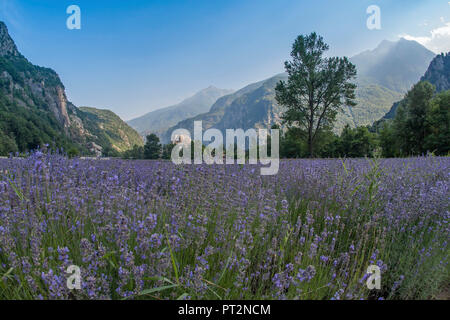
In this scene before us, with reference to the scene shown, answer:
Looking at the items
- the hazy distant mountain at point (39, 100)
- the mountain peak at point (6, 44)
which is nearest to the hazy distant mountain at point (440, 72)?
the hazy distant mountain at point (39, 100)

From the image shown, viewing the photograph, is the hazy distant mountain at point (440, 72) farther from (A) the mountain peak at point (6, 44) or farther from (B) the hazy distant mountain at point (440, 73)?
(A) the mountain peak at point (6, 44)

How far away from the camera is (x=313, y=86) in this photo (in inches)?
814

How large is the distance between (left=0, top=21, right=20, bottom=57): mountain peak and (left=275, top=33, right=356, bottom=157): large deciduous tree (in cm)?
13841

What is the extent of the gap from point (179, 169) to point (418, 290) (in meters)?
2.88

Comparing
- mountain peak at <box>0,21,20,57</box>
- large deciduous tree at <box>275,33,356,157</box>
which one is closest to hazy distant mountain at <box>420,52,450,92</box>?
large deciduous tree at <box>275,33,356,157</box>

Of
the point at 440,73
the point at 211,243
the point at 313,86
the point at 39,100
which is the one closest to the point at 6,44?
the point at 39,100

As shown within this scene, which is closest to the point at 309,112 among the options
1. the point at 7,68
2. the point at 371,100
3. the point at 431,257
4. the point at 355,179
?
the point at 355,179

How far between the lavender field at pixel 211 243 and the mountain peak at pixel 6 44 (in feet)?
486

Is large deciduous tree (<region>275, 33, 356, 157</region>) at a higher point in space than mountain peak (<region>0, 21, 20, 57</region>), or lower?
lower

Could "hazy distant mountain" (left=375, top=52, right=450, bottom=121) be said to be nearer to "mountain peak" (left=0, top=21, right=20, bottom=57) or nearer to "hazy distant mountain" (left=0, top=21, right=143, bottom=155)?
"hazy distant mountain" (left=0, top=21, right=143, bottom=155)

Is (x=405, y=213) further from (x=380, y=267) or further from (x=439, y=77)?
(x=439, y=77)

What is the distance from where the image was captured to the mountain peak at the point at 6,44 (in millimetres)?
104938

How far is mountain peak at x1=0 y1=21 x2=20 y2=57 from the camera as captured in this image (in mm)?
104938

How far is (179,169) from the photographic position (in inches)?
140
